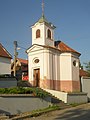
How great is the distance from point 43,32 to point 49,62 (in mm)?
4300

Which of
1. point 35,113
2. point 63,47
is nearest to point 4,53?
point 63,47

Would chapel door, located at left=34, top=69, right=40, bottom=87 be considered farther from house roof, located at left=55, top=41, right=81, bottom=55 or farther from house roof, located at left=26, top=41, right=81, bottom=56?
house roof, located at left=55, top=41, right=81, bottom=55

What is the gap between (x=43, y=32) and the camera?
32.2 m

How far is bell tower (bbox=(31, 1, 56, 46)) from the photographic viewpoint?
3200cm

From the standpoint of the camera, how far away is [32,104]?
19594mm

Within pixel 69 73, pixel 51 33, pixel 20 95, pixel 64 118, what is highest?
pixel 51 33

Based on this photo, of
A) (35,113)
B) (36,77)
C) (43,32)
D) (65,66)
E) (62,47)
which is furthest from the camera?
(62,47)

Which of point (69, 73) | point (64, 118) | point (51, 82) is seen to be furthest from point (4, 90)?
point (69, 73)

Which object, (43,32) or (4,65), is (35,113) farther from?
(43,32)

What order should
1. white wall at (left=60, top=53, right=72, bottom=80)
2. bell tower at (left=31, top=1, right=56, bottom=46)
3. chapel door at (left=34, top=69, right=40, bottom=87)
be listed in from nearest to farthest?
1. chapel door at (left=34, top=69, right=40, bottom=87)
2. white wall at (left=60, top=53, right=72, bottom=80)
3. bell tower at (left=31, top=1, right=56, bottom=46)

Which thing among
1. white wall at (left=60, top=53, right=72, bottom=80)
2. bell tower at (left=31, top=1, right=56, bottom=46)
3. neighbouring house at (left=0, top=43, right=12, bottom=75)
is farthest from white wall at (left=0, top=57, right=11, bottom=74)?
white wall at (left=60, top=53, right=72, bottom=80)

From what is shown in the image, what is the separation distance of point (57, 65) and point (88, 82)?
14.5ft

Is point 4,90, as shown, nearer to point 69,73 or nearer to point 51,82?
point 51,82

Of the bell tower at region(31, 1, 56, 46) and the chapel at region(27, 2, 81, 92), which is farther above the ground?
the bell tower at region(31, 1, 56, 46)
